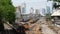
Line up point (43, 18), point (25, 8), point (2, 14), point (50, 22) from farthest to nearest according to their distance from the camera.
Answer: point (25, 8)
point (43, 18)
point (50, 22)
point (2, 14)

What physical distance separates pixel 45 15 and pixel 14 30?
17.8 m

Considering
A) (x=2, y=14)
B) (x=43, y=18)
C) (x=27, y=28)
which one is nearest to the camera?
(x=2, y=14)

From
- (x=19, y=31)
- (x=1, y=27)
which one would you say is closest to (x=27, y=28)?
(x=19, y=31)

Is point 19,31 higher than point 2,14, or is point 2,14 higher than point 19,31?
point 2,14

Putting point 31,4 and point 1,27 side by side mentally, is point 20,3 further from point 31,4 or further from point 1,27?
point 1,27

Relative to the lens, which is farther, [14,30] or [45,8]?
[45,8]

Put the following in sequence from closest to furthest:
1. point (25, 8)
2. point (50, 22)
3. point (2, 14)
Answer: point (2, 14)
point (50, 22)
point (25, 8)

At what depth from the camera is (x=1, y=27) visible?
2038 centimetres

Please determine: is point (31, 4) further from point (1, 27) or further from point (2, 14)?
point (2, 14)

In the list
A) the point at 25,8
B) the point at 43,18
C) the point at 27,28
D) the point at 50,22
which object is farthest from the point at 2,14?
the point at 25,8

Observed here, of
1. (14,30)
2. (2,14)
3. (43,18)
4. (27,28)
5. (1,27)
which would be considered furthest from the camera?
(43,18)

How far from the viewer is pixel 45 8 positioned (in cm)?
4134

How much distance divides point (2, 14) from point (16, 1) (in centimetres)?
2511

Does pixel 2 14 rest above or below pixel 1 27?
above
